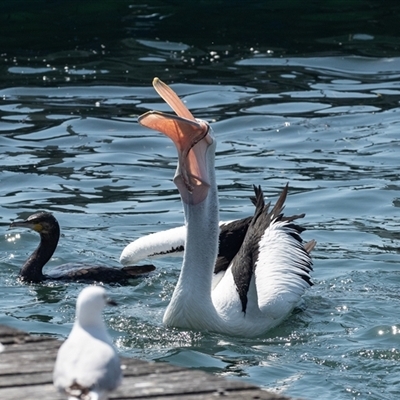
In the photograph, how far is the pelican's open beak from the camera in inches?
243

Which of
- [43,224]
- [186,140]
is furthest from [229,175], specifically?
[186,140]

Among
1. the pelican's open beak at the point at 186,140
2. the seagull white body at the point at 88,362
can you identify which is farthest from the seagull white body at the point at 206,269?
the seagull white body at the point at 88,362

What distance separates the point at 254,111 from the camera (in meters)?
12.8

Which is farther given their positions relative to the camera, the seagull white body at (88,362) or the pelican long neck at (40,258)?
the pelican long neck at (40,258)

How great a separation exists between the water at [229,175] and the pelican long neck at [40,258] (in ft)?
0.24

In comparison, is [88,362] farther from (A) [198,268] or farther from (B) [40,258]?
(B) [40,258]

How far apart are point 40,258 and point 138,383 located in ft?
12.9

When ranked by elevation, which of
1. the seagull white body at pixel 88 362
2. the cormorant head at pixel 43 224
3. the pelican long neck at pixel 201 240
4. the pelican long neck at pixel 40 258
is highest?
the seagull white body at pixel 88 362

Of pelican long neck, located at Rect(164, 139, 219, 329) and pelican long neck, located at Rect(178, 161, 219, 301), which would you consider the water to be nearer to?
pelican long neck, located at Rect(164, 139, 219, 329)

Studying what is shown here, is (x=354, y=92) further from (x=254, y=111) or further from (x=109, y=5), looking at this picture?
(x=109, y=5)

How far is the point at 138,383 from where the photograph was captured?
156 inches

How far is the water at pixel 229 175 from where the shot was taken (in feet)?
20.7

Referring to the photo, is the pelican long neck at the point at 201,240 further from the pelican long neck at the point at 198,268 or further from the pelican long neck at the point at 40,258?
the pelican long neck at the point at 40,258

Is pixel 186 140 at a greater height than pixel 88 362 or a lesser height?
greater
